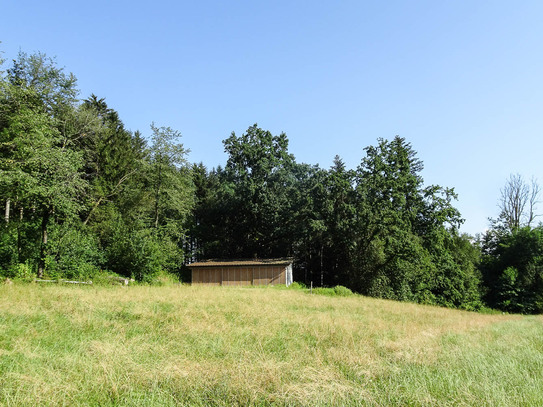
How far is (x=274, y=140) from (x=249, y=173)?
260 inches

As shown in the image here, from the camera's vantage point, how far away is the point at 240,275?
1572 inches

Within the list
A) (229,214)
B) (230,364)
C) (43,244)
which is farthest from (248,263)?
(230,364)

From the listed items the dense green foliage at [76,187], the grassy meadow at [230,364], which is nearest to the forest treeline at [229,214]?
the dense green foliage at [76,187]

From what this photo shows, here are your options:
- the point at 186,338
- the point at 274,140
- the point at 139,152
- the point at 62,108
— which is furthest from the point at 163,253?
the point at 186,338

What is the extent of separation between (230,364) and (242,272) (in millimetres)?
34118

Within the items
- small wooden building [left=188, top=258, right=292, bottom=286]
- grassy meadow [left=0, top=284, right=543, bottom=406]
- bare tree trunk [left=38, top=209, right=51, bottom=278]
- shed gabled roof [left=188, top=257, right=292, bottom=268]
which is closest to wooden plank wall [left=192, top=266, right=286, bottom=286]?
small wooden building [left=188, top=258, right=292, bottom=286]

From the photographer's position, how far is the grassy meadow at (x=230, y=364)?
4.76m

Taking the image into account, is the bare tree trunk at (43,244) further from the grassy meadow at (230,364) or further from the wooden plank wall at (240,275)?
the wooden plank wall at (240,275)

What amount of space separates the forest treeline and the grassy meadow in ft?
46.8

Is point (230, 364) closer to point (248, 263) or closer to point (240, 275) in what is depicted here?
point (248, 263)

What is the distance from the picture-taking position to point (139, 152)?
138ft

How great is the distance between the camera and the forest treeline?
23.1 meters

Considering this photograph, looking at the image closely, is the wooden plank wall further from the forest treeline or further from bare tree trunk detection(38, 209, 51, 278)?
bare tree trunk detection(38, 209, 51, 278)

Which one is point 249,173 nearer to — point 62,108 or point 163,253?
point 163,253
